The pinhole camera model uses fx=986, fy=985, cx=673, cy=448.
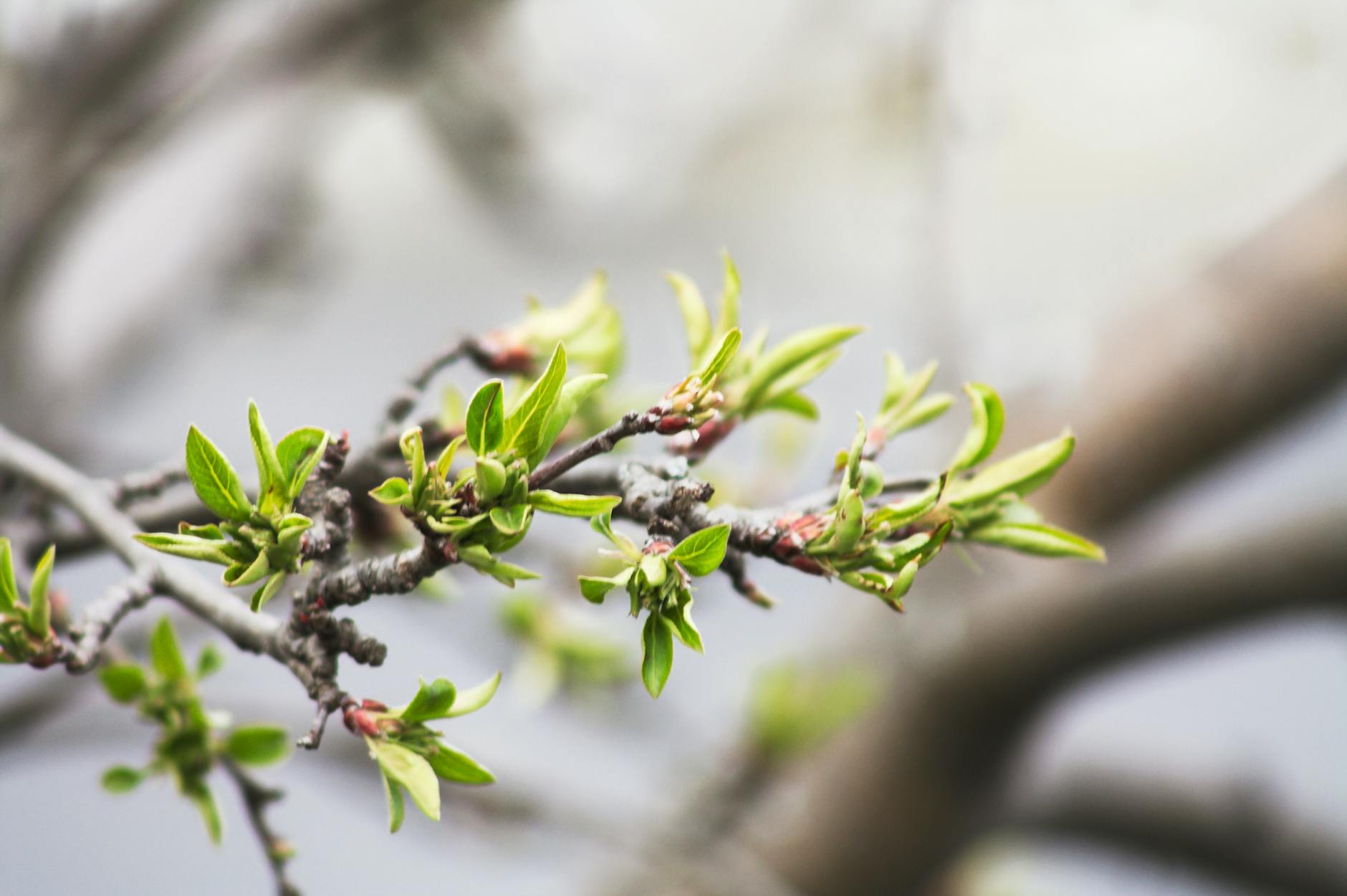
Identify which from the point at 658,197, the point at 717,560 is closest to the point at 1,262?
the point at 717,560

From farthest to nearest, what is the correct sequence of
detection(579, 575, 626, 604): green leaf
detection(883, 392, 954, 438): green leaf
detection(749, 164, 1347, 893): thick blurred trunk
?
detection(749, 164, 1347, 893): thick blurred trunk, detection(883, 392, 954, 438): green leaf, detection(579, 575, 626, 604): green leaf

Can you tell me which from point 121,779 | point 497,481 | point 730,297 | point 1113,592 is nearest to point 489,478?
point 497,481

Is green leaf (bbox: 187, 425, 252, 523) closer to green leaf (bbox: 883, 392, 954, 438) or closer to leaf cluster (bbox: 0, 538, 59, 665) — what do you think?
leaf cluster (bbox: 0, 538, 59, 665)

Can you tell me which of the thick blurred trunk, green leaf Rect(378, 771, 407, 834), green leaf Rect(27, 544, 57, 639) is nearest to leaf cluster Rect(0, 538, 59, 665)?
green leaf Rect(27, 544, 57, 639)

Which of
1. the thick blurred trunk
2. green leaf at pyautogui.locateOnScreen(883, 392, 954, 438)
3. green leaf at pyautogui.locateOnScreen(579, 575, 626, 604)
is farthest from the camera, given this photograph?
the thick blurred trunk

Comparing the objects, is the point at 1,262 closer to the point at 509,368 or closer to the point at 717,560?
the point at 509,368

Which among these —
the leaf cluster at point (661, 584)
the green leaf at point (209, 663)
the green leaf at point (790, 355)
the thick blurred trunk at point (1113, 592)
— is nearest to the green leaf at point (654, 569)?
the leaf cluster at point (661, 584)

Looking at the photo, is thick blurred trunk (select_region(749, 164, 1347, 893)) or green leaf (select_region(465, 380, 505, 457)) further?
thick blurred trunk (select_region(749, 164, 1347, 893))
